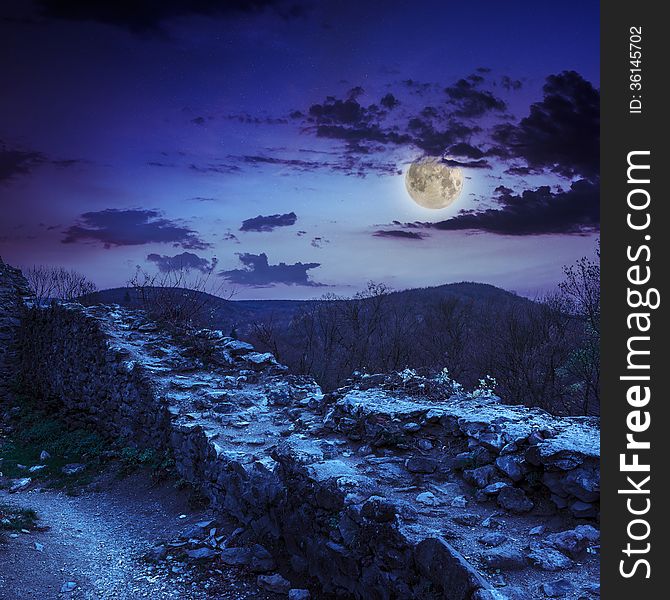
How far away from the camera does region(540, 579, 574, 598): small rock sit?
159 inches

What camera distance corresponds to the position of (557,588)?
→ 4.10 meters

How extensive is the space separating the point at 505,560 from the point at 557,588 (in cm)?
47

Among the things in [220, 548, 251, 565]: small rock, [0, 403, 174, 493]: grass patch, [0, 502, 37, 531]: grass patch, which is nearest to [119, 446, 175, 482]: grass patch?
[0, 403, 174, 493]: grass patch

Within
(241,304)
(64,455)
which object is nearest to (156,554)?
(64,455)

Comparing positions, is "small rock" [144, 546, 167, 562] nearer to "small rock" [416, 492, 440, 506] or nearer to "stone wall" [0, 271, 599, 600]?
"stone wall" [0, 271, 599, 600]

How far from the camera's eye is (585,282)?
19.4 m

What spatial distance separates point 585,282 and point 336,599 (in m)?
17.2

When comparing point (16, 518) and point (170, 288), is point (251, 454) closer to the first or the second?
point (16, 518)

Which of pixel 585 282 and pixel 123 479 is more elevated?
pixel 585 282

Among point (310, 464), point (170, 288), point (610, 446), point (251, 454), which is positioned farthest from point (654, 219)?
point (170, 288)

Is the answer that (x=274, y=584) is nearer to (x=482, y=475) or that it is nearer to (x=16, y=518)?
(x=482, y=475)

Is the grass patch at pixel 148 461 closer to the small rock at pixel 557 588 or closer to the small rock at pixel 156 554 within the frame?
the small rock at pixel 156 554

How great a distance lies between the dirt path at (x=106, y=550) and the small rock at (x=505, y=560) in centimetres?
282

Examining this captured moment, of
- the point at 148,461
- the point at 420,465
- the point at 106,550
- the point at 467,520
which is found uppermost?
the point at 420,465
